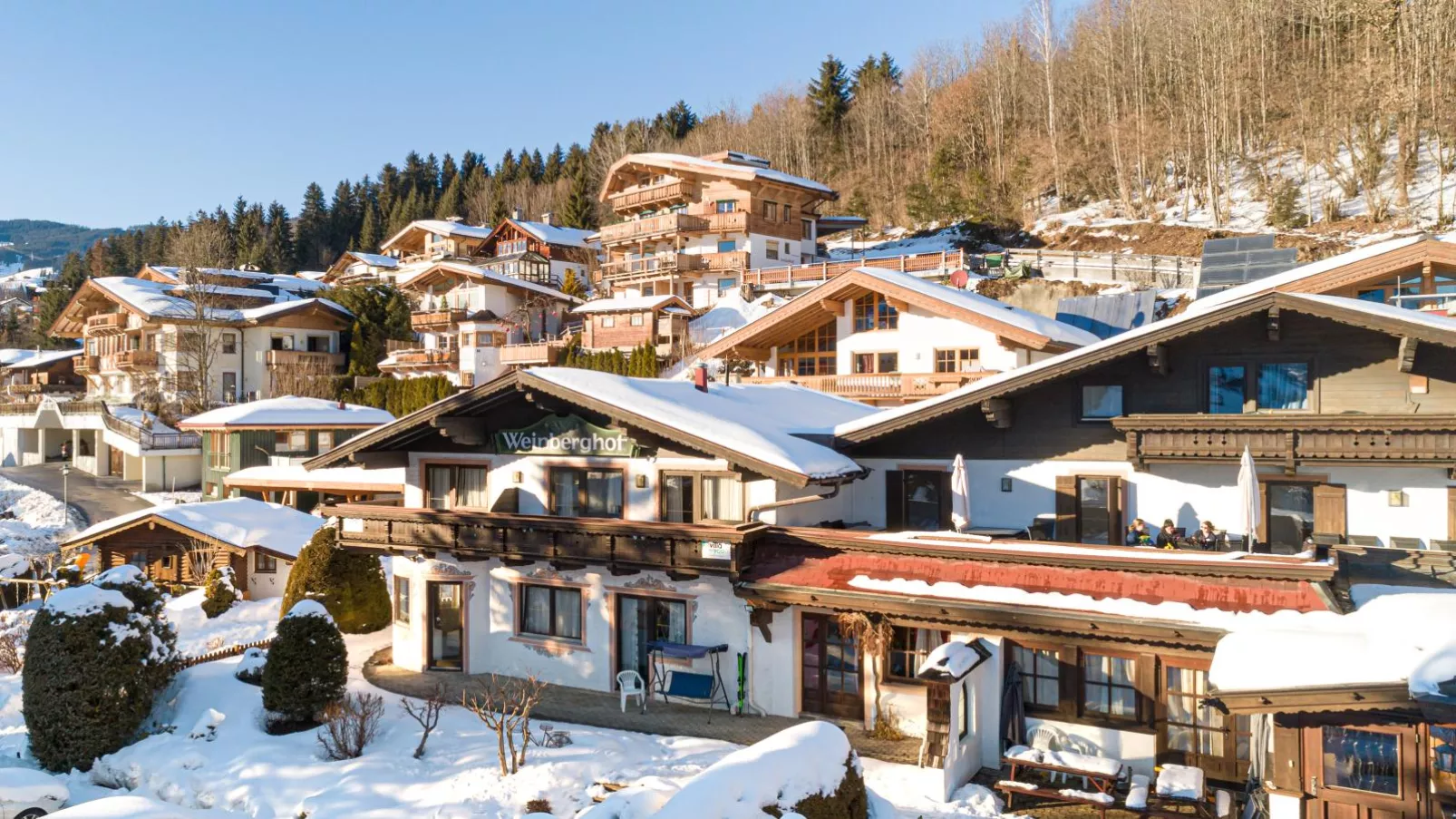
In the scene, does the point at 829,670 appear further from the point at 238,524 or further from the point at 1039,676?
the point at 238,524

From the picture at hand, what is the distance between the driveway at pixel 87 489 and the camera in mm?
46938

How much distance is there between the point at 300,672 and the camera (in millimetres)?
18141

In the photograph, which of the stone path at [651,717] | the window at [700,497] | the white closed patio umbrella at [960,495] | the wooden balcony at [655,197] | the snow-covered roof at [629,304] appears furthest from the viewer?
the wooden balcony at [655,197]

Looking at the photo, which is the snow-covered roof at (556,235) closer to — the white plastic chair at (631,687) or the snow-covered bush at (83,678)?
the snow-covered bush at (83,678)

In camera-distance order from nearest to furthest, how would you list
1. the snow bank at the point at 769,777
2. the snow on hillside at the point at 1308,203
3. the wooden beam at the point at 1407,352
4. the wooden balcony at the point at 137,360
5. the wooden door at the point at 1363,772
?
the snow bank at the point at 769,777, the wooden door at the point at 1363,772, the wooden beam at the point at 1407,352, the snow on hillside at the point at 1308,203, the wooden balcony at the point at 137,360

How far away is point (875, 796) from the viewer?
41.9 feet

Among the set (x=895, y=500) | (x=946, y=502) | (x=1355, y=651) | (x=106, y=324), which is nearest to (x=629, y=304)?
(x=106, y=324)

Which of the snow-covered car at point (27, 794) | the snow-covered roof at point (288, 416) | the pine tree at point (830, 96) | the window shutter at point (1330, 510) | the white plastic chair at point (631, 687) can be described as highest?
the pine tree at point (830, 96)

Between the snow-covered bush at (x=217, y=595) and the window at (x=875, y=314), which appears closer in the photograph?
the snow-covered bush at (x=217, y=595)

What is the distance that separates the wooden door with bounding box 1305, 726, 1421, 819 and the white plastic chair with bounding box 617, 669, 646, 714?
11.6 metres

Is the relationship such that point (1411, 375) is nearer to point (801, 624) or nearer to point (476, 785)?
point (801, 624)

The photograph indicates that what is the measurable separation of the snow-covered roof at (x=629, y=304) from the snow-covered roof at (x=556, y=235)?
20659 millimetres

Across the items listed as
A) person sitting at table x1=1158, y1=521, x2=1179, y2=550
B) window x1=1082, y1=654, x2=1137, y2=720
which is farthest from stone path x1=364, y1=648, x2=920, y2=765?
person sitting at table x1=1158, y1=521, x2=1179, y2=550

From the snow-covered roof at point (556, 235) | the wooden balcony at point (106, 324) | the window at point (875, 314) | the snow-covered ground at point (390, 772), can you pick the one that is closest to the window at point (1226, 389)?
the snow-covered ground at point (390, 772)
